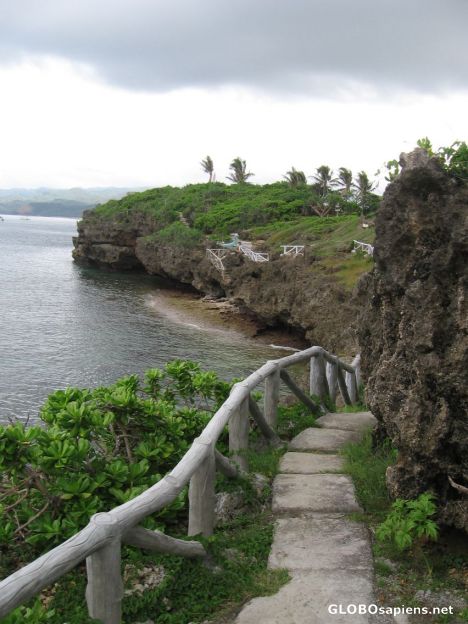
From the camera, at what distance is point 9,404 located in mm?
25375

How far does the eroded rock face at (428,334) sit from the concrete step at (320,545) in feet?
1.99

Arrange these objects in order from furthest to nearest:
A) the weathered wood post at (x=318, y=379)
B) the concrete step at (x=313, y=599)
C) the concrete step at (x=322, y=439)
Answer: the weathered wood post at (x=318, y=379)
the concrete step at (x=322, y=439)
the concrete step at (x=313, y=599)

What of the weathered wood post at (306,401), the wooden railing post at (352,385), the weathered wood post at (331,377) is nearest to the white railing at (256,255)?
the wooden railing post at (352,385)

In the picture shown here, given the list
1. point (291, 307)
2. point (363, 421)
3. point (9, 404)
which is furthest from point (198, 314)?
point (363, 421)

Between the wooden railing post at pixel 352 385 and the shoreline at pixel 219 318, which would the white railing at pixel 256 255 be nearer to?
the shoreline at pixel 219 318

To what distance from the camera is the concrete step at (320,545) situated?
16.9 ft

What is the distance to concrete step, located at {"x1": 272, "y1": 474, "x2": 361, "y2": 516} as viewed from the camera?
623 centimetres

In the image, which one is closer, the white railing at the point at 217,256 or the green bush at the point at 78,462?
the green bush at the point at 78,462

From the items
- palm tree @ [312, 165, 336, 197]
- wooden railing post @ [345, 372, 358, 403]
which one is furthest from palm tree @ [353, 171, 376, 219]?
wooden railing post @ [345, 372, 358, 403]

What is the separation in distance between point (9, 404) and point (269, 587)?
22839 mm

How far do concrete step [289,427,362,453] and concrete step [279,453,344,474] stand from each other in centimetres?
36

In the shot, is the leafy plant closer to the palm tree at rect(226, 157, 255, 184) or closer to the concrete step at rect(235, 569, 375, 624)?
the concrete step at rect(235, 569, 375, 624)

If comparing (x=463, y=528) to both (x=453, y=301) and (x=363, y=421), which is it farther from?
(x=363, y=421)

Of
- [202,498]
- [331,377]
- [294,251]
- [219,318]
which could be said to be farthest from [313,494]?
[294,251]
